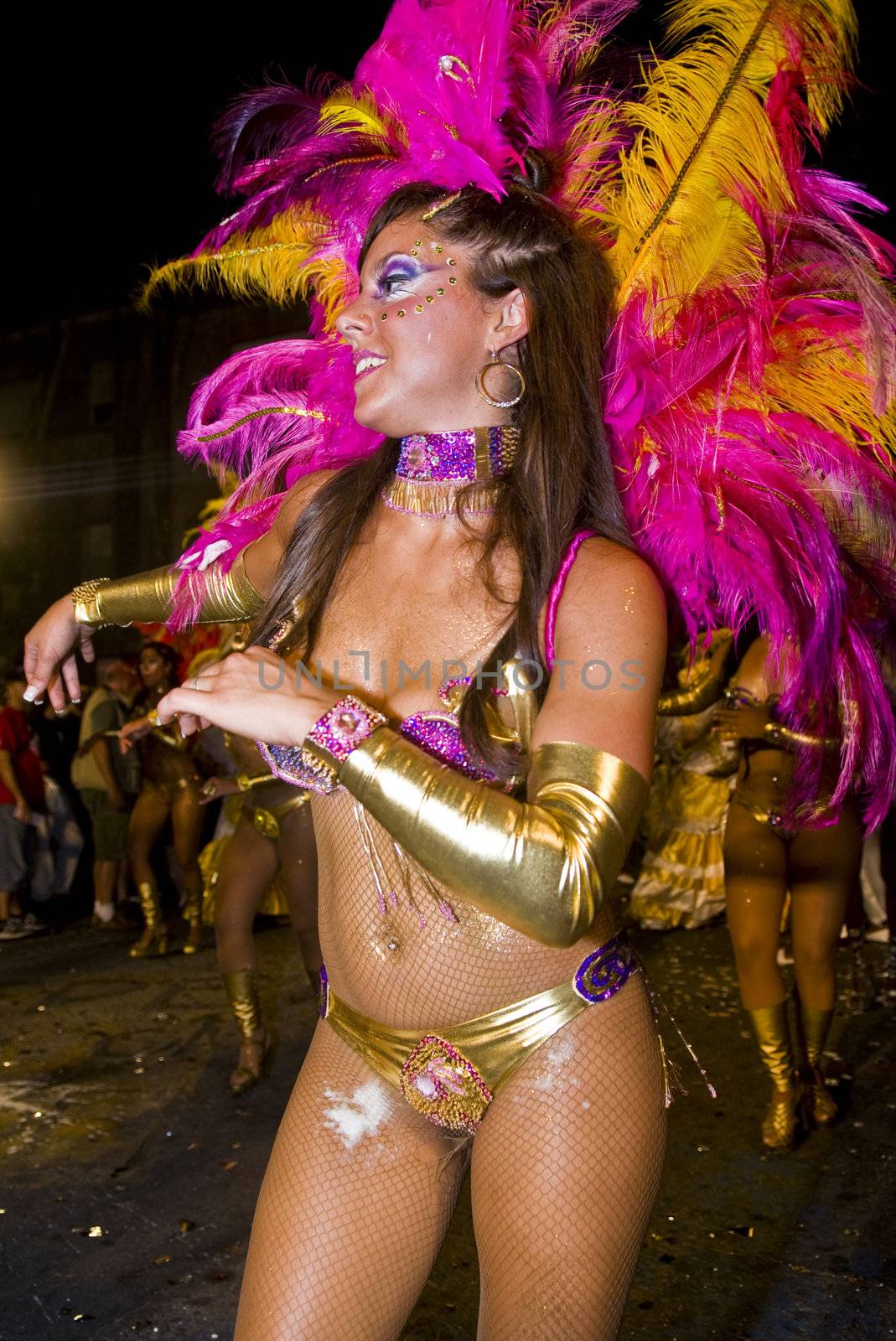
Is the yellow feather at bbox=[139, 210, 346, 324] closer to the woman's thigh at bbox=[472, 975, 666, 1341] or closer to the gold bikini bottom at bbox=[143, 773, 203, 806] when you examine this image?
the woman's thigh at bbox=[472, 975, 666, 1341]

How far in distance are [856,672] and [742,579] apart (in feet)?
1.00

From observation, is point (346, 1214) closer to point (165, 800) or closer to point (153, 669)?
point (165, 800)

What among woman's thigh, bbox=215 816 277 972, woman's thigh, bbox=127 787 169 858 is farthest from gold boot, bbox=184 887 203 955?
woman's thigh, bbox=215 816 277 972

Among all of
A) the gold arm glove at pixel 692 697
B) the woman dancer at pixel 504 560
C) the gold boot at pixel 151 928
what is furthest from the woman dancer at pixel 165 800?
the woman dancer at pixel 504 560

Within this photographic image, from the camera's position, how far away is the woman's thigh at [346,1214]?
1564mm

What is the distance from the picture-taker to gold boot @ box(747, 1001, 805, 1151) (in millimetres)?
4223

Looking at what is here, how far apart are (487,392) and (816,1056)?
3.62 meters

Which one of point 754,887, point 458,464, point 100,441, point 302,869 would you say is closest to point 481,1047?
point 458,464

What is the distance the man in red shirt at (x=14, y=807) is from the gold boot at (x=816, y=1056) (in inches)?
225

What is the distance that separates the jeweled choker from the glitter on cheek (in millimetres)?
914

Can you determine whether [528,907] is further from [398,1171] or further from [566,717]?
[398,1171]

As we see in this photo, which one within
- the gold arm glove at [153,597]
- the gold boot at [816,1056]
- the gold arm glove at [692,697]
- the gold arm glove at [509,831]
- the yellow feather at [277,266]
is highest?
the yellow feather at [277,266]

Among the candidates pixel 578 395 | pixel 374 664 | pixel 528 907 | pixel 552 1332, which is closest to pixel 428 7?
pixel 578 395

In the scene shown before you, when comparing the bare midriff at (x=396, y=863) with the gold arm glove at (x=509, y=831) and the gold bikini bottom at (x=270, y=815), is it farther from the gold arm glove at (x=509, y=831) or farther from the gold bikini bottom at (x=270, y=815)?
the gold bikini bottom at (x=270, y=815)
